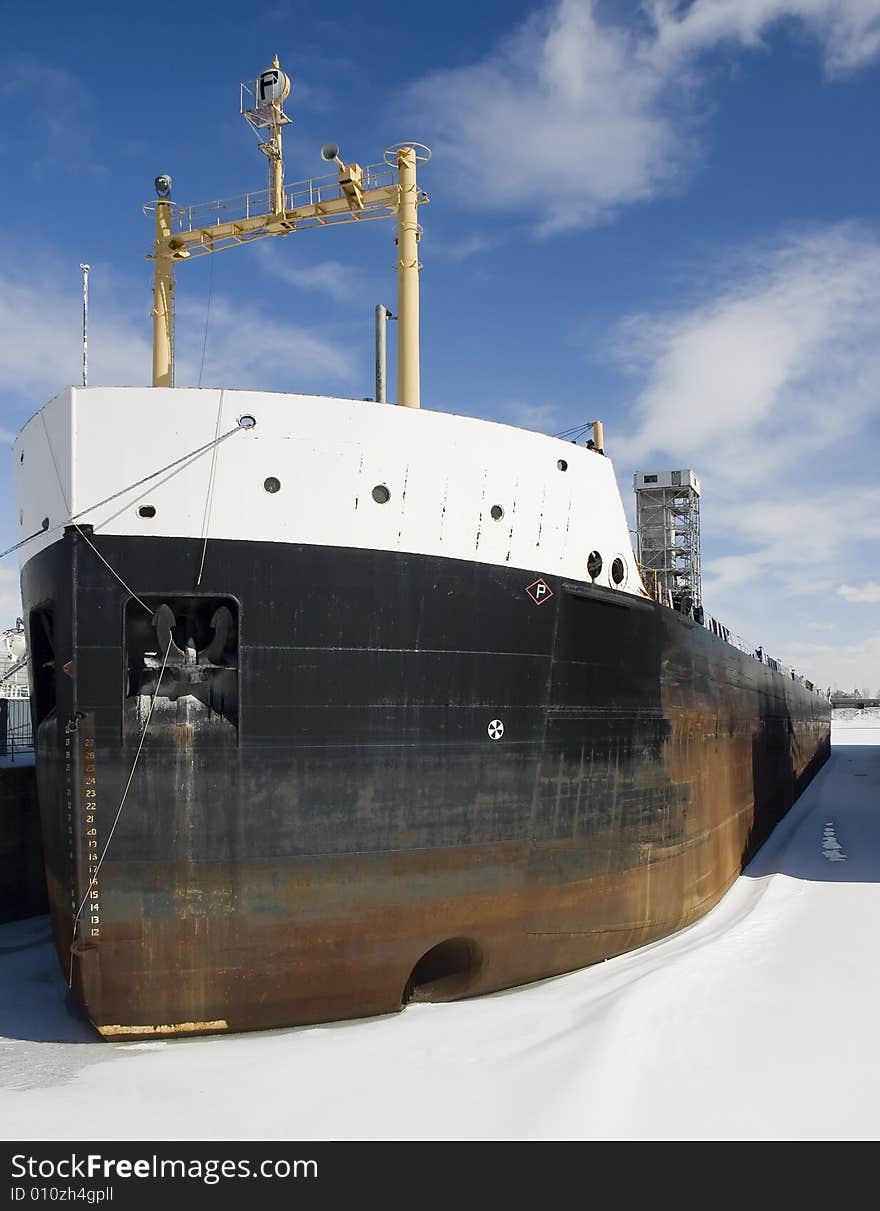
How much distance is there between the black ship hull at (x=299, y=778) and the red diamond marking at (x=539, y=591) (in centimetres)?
3

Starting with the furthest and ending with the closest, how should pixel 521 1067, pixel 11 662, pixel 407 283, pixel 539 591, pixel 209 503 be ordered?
pixel 11 662 < pixel 407 283 < pixel 539 591 < pixel 209 503 < pixel 521 1067

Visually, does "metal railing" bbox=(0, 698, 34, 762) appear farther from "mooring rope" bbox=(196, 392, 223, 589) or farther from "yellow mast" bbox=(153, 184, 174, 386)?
"mooring rope" bbox=(196, 392, 223, 589)

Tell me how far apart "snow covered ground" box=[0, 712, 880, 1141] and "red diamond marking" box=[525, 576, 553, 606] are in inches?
188

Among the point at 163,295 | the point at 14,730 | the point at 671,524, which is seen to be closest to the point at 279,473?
the point at 163,295

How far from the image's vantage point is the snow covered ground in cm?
743

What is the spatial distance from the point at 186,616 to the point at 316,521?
174 cm

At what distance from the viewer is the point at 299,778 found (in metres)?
9.38

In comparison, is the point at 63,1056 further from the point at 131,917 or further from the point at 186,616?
the point at 186,616

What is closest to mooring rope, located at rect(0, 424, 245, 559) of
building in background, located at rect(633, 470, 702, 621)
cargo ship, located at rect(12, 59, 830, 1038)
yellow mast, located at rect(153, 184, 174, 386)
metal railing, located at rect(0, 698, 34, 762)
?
cargo ship, located at rect(12, 59, 830, 1038)

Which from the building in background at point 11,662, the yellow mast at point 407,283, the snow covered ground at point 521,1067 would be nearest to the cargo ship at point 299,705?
the snow covered ground at point 521,1067

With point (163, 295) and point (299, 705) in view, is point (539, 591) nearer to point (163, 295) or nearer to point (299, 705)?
point (299, 705)

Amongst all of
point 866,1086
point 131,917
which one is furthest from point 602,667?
point 131,917

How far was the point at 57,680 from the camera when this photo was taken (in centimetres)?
955

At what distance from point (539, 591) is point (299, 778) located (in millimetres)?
3814
